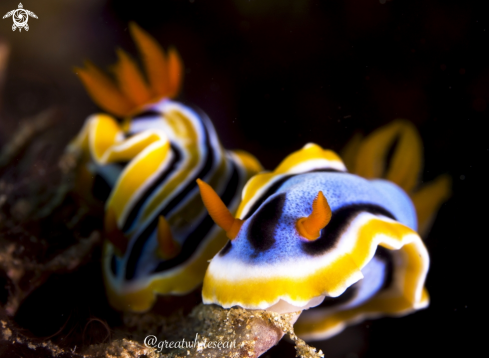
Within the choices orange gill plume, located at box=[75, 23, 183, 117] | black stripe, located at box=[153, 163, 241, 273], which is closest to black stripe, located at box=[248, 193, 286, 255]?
black stripe, located at box=[153, 163, 241, 273]

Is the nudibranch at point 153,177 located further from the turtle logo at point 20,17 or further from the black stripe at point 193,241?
the turtle logo at point 20,17

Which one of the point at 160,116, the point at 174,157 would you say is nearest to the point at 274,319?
the point at 174,157

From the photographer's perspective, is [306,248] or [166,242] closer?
[306,248]

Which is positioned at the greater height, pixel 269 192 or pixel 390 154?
pixel 269 192

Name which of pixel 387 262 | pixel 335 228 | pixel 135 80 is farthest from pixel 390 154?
pixel 135 80

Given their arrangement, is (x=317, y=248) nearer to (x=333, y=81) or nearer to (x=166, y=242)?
(x=166, y=242)

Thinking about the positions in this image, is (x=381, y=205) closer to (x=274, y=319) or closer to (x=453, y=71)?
(x=274, y=319)
